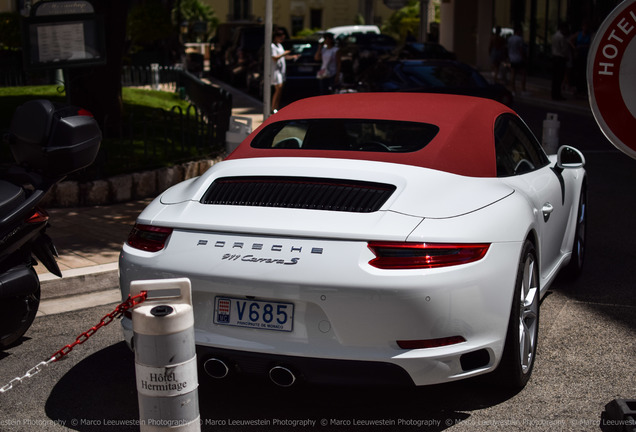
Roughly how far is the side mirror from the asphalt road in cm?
102

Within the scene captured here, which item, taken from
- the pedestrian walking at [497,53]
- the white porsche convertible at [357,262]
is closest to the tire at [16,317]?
the white porsche convertible at [357,262]

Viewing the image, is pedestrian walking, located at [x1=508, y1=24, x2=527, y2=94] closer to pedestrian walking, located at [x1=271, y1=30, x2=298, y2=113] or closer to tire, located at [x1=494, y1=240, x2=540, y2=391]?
pedestrian walking, located at [x1=271, y1=30, x2=298, y2=113]

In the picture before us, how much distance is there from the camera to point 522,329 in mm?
4668

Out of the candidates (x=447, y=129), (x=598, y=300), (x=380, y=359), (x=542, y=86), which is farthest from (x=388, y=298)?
(x=542, y=86)

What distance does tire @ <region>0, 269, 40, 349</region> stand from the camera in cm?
530

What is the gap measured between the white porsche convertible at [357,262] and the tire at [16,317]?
1127 mm

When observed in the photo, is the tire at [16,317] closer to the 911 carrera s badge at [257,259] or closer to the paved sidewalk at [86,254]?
→ the paved sidewalk at [86,254]

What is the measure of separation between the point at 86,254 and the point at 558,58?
1896cm

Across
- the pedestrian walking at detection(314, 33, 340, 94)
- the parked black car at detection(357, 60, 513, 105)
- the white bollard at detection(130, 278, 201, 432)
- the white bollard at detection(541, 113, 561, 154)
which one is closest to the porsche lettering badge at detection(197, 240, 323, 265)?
the white bollard at detection(130, 278, 201, 432)

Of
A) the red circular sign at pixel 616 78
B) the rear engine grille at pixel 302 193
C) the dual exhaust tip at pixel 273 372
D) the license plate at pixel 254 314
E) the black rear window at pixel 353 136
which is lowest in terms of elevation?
the dual exhaust tip at pixel 273 372

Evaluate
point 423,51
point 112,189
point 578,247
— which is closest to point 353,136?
point 578,247

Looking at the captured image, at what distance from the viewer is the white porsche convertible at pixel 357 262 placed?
402 centimetres

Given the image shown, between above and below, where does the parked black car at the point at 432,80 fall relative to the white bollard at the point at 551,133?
above

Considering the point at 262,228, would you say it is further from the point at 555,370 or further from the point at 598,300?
the point at 598,300
